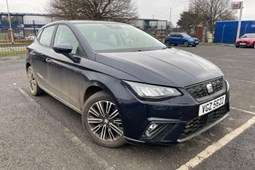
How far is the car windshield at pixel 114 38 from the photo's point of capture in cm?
319

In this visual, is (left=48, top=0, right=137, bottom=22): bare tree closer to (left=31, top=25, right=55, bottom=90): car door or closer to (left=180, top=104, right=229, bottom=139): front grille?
(left=31, top=25, right=55, bottom=90): car door

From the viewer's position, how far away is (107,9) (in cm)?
2381

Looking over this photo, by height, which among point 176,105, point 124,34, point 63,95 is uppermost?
point 124,34

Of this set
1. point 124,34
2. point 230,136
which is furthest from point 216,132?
point 124,34

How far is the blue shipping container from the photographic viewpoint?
26.6m

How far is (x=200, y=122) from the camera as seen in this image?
2541 mm

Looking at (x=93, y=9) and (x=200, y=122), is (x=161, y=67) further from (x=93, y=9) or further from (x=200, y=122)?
(x=93, y=9)

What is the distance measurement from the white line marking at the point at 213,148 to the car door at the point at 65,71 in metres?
1.65

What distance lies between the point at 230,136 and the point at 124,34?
2.19 meters

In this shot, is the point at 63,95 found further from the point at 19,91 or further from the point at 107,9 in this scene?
the point at 107,9

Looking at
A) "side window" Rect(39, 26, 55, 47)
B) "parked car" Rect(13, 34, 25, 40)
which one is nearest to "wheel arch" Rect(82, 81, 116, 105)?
"side window" Rect(39, 26, 55, 47)

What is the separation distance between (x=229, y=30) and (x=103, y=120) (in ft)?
92.7

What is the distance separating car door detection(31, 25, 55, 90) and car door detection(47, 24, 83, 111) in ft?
0.73

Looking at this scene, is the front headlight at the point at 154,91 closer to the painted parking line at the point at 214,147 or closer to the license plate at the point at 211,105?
the license plate at the point at 211,105
